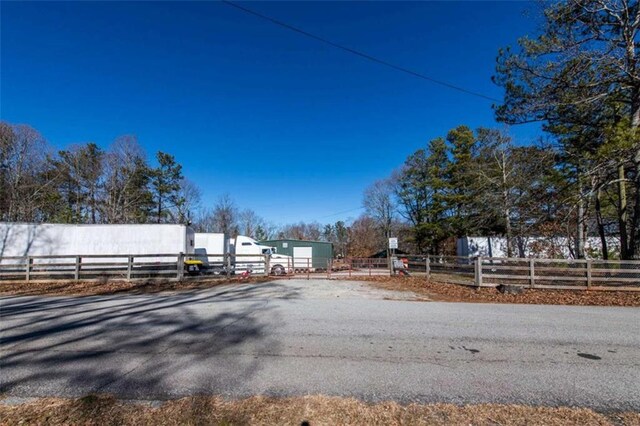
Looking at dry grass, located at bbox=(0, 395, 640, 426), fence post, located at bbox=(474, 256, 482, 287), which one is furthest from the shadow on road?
fence post, located at bbox=(474, 256, 482, 287)

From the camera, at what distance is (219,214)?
53.9 m

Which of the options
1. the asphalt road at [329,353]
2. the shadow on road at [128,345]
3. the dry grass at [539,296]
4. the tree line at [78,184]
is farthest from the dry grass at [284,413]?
the tree line at [78,184]

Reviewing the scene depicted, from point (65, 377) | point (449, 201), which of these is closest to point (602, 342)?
point (65, 377)

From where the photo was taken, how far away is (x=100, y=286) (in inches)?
472

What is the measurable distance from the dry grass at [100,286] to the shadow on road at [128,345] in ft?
11.0

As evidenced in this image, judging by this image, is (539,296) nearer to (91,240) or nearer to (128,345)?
(128,345)

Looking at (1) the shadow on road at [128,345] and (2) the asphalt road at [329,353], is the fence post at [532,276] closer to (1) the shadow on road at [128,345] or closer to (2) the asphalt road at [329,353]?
(2) the asphalt road at [329,353]

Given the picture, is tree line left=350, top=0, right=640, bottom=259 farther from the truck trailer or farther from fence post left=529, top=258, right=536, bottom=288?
the truck trailer

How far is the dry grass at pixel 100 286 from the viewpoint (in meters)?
10.9

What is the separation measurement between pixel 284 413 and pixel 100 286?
12.4 metres

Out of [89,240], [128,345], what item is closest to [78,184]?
[89,240]

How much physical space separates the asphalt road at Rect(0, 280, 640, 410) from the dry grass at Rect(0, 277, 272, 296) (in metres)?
4.00

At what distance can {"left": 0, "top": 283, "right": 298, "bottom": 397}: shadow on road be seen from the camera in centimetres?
332

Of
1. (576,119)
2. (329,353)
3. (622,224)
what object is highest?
(576,119)
